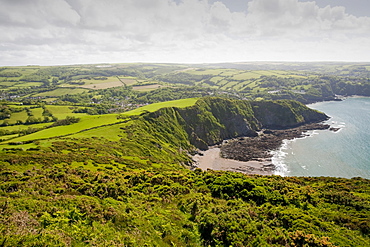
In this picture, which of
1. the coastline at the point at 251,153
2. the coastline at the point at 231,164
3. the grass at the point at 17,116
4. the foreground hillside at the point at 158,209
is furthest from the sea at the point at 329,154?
the grass at the point at 17,116

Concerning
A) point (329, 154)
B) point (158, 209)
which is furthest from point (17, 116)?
point (329, 154)

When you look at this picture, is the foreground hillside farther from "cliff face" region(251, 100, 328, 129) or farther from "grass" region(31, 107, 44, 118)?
"cliff face" region(251, 100, 328, 129)

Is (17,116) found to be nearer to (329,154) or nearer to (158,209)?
(158,209)

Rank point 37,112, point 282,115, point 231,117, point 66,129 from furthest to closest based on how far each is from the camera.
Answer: point 282,115 → point 231,117 → point 37,112 → point 66,129

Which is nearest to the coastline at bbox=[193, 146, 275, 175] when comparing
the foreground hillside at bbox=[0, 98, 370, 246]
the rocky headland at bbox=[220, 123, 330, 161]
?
the rocky headland at bbox=[220, 123, 330, 161]

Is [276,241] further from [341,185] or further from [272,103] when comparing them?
[272,103]

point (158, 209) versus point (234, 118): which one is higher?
point (158, 209)
